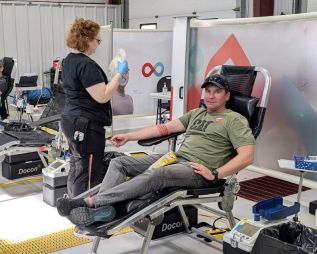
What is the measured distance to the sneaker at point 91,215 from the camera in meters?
2.41

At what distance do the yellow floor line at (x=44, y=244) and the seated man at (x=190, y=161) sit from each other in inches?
25.6

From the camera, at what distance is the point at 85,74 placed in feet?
9.69

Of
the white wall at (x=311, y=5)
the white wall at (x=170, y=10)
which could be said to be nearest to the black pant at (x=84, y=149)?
the white wall at (x=311, y=5)

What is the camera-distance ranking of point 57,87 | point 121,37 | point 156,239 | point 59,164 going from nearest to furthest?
point 156,239 < point 59,164 < point 57,87 < point 121,37

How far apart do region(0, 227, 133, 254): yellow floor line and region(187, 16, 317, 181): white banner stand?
2.03 meters

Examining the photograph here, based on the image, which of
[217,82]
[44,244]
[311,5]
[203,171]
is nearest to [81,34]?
[217,82]

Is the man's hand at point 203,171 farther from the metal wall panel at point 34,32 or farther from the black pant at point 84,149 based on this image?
the metal wall panel at point 34,32

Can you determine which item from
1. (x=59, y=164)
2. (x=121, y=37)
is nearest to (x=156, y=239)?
(x=59, y=164)

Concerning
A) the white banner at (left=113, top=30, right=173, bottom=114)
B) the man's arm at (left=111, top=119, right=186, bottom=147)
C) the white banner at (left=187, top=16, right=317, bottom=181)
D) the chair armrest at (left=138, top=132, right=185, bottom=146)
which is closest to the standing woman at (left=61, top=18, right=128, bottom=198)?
the man's arm at (left=111, top=119, right=186, bottom=147)

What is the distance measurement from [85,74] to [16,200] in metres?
1.61

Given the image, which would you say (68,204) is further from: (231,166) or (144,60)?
(144,60)

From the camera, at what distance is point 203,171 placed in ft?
8.65

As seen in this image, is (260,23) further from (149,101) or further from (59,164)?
(149,101)

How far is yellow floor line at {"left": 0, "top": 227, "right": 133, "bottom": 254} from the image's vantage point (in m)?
3.01
